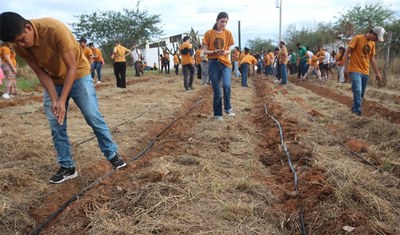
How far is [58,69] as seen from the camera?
3102 mm

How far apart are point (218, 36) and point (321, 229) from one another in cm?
415

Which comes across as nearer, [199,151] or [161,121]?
[199,151]

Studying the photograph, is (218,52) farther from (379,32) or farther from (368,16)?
(368,16)

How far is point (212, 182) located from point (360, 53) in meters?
4.55

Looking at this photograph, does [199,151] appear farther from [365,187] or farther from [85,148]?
[365,187]

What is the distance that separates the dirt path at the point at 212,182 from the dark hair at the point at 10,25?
1295 millimetres

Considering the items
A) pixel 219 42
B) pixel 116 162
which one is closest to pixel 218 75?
pixel 219 42

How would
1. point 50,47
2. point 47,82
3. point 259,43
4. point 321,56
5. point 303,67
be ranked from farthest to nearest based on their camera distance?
point 259,43
point 303,67
point 321,56
point 47,82
point 50,47

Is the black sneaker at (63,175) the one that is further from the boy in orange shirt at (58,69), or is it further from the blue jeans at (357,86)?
the blue jeans at (357,86)

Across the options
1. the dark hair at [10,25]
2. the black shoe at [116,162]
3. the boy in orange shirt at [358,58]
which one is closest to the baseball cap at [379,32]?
the boy in orange shirt at [358,58]

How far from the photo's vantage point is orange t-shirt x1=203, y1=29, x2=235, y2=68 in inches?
235

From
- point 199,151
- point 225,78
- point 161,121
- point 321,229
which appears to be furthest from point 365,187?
point 161,121

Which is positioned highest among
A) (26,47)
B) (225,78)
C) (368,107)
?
(26,47)

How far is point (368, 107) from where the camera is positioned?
302 inches
